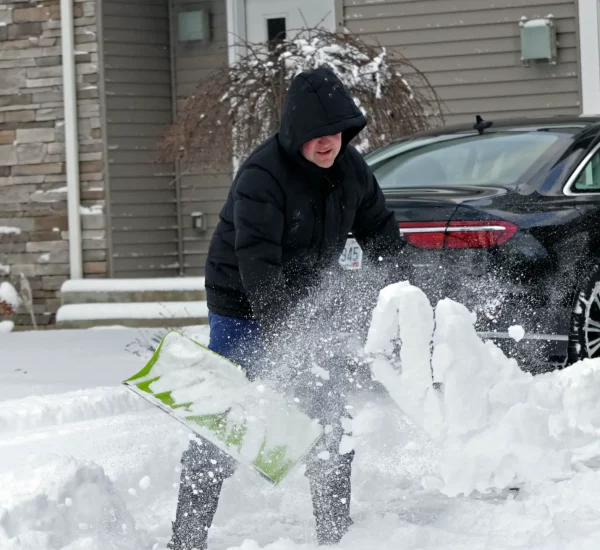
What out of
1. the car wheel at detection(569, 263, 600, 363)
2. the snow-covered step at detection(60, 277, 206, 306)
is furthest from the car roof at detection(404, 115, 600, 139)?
the snow-covered step at detection(60, 277, 206, 306)

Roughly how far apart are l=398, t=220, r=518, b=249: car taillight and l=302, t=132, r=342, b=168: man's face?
1.51 metres

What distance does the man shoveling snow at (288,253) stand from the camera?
3.58 meters

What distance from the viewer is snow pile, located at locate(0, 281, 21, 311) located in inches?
428

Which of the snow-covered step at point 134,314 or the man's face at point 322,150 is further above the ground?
the man's face at point 322,150

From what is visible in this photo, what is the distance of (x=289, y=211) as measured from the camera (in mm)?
3684

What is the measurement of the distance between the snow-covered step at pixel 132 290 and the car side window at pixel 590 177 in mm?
4814

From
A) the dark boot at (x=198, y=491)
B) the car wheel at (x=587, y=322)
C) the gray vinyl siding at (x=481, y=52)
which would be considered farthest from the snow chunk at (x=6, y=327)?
the dark boot at (x=198, y=491)

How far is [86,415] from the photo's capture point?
591 cm

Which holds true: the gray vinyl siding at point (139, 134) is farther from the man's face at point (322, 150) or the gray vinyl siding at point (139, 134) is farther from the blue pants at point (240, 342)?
the man's face at point (322, 150)

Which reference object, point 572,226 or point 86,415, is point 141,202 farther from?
point 572,226

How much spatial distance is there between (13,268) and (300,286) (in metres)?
7.87

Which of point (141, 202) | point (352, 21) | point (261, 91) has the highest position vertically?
point (352, 21)

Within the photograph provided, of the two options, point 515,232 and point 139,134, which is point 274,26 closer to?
point 139,134

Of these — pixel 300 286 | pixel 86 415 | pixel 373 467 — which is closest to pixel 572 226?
pixel 373 467
